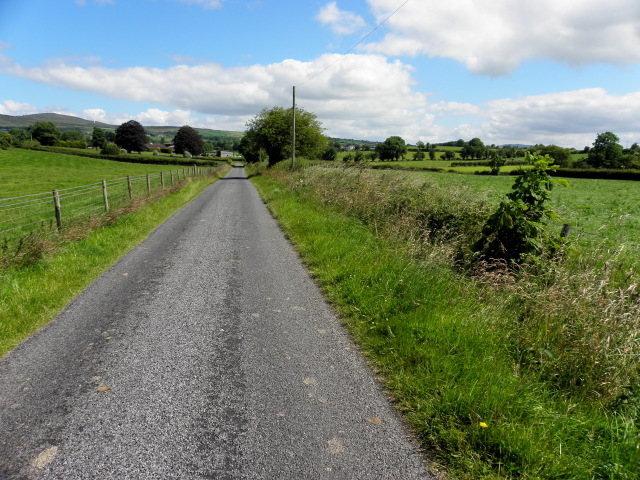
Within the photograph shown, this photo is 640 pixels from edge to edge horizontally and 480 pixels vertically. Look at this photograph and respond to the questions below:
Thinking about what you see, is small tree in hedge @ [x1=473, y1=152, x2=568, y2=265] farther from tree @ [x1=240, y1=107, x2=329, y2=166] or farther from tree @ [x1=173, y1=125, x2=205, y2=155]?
tree @ [x1=173, y1=125, x2=205, y2=155]

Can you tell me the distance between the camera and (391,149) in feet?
336

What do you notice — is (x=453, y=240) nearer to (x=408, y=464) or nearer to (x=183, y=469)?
(x=408, y=464)

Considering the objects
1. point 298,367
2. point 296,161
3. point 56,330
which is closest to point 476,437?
point 298,367

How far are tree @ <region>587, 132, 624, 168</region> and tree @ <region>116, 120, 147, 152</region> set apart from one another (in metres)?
117

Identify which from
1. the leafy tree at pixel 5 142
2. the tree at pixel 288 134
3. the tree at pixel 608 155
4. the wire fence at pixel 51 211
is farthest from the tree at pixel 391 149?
the wire fence at pixel 51 211

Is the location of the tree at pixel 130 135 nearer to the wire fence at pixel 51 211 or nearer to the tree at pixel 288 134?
the tree at pixel 288 134

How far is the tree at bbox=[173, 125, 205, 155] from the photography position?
125 metres

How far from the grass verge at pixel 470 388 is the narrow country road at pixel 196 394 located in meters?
0.30

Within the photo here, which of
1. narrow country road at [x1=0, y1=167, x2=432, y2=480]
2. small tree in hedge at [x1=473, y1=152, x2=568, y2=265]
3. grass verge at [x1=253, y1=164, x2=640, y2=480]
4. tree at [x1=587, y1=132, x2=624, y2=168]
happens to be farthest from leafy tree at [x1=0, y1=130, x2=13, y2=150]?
tree at [x1=587, y1=132, x2=624, y2=168]

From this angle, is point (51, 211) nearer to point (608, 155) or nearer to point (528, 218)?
point (528, 218)

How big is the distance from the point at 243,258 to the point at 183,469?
20.6 feet

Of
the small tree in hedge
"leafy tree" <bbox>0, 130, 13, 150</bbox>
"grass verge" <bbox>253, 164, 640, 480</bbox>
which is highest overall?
"leafy tree" <bbox>0, 130, 13, 150</bbox>

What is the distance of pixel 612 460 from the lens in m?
2.79

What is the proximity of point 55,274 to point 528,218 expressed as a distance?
27.6ft
